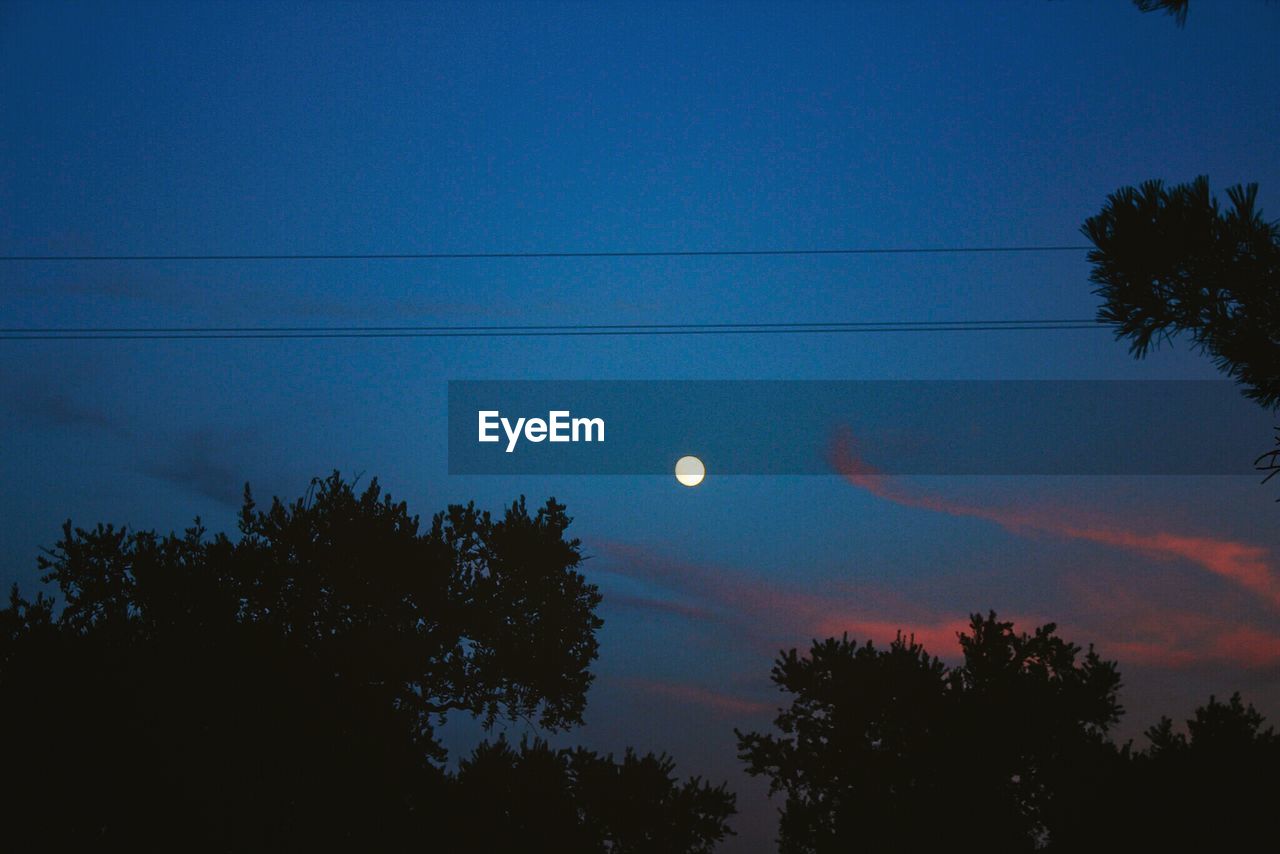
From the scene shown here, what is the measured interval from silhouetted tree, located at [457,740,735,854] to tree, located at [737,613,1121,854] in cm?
368

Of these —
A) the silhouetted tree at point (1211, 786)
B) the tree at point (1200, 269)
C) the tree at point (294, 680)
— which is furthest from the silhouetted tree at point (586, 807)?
the tree at point (1200, 269)

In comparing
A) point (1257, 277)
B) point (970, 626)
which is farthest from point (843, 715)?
point (1257, 277)

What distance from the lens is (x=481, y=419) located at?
58.3ft

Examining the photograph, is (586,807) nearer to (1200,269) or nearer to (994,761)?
(994,761)

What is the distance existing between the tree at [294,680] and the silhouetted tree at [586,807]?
0.05m

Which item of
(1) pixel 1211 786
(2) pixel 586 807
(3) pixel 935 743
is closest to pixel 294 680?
(2) pixel 586 807

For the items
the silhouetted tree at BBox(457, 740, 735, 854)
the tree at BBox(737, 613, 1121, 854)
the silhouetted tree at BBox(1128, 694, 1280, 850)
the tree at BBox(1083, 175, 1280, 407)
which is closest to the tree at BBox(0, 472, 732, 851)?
the silhouetted tree at BBox(457, 740, 735, 854)

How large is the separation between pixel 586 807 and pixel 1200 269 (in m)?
13.3

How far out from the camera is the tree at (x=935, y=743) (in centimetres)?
1862

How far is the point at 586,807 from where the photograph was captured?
16.6 m

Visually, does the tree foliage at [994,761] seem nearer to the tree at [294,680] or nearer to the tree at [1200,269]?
the tree at [294,680]

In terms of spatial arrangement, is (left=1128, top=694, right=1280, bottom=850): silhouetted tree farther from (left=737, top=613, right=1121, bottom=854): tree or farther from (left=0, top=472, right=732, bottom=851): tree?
(left=0, top=472, right=732, bottom=851): tree

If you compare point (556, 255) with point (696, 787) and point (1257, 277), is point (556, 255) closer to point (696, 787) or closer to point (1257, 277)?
point (696, 787)

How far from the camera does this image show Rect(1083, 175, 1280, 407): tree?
237 inches
